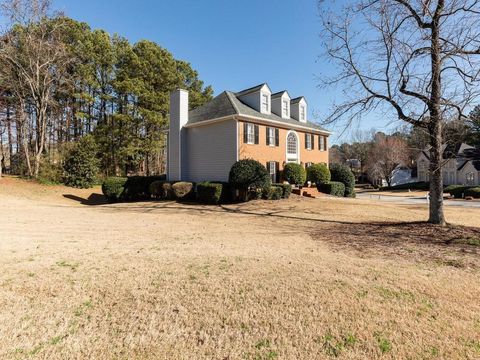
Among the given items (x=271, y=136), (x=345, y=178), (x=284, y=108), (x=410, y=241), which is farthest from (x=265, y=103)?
(x=410, y=241)

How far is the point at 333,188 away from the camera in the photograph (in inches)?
822

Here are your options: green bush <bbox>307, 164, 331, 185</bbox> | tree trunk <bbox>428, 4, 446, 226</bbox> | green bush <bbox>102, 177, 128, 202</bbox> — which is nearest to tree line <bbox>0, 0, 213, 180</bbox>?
green bush <bbox>102, 177, 128, 202</bbox>

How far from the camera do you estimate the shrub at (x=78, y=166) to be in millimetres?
24078

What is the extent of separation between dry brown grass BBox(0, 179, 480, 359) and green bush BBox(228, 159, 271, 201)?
829cm

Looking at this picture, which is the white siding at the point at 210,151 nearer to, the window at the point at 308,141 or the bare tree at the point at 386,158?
the window at the point at 308,141

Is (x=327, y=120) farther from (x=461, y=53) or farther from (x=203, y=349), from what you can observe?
(x=203, y=349)

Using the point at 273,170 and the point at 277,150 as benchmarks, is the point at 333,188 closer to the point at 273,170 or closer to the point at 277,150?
the point at 273,170

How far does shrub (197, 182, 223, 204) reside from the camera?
637 inches

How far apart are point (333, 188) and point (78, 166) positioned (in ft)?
71.6

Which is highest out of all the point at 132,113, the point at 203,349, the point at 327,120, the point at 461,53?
the point at 132,113

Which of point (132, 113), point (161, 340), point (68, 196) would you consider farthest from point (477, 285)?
point (132, 113)

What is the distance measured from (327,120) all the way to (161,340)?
991 cm

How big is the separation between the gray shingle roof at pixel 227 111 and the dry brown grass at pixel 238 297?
13.2 meters

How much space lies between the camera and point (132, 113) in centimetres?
3094
